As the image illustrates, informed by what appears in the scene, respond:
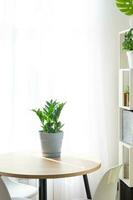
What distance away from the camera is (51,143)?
263 cm

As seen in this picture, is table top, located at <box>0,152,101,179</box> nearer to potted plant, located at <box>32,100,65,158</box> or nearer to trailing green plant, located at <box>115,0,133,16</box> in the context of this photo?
potted plant, located at <box>32,100,65,158</box>

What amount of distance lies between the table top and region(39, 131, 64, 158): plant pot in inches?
2.0

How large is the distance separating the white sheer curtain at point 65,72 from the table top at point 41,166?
24.6 inches

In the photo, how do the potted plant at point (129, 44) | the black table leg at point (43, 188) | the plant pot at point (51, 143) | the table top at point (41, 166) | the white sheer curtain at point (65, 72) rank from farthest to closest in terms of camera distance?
the white sheer curtain at point (65, 72)
the potted plant at point (129, 44)
the plant pot at point (51, 143)
the black table leg at point (43, 188)
the table top at point (41, 166)

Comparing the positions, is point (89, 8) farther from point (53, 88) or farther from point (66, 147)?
point (66, 147)

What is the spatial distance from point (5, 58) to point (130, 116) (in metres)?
1.21

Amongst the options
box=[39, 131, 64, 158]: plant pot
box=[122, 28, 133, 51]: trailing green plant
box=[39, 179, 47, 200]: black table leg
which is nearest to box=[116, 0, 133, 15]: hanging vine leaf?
box=[122, 28, 133, 51]: trailing green plant

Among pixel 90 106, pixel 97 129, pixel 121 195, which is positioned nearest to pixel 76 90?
pixel 90 106

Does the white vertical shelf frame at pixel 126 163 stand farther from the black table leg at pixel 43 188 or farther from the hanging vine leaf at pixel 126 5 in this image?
the hanging vine leaf at pixel 126 5

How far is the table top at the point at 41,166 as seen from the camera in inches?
88.9

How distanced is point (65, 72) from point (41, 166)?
126 centimetres

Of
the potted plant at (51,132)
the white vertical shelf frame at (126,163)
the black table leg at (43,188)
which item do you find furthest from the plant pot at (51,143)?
the white vertical shelf frame at (126,163)

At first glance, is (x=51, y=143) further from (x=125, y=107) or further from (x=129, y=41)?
(x=129, y=41)

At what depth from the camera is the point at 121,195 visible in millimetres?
3398
